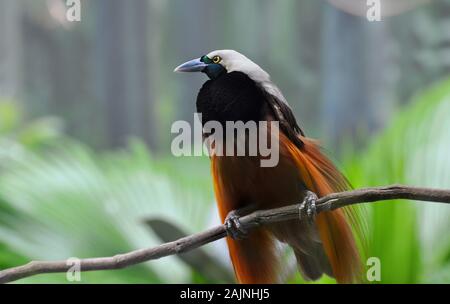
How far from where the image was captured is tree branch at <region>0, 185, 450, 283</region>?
0.92 m

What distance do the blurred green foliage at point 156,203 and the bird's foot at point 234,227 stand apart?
21 cm

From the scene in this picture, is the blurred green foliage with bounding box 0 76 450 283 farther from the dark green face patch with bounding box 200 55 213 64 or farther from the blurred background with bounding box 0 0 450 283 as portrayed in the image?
the dark green face patch with bounding box 200 55 213 64

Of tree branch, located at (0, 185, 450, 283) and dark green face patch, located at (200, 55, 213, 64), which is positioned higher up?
dark green face patch, located at (200, 55, 213, 64)

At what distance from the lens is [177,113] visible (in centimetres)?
149

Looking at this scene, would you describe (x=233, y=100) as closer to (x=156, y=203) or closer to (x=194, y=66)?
(x=194, y=66)

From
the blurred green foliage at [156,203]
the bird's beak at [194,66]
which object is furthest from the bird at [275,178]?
the blurred green foliage at [156,203]

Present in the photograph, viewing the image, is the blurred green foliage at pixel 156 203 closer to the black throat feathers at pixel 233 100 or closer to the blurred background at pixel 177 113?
the blurred background at pixel 177 113

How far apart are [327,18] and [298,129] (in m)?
0.58

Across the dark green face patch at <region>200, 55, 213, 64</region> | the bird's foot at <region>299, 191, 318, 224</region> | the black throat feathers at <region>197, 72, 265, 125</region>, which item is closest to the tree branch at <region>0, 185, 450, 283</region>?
the bird's foot at <region>299, 191, 318, 224</region>

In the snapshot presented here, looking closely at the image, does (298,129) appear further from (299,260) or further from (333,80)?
(333,80)

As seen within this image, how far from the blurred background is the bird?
86 mm

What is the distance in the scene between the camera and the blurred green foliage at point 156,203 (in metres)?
1.36
